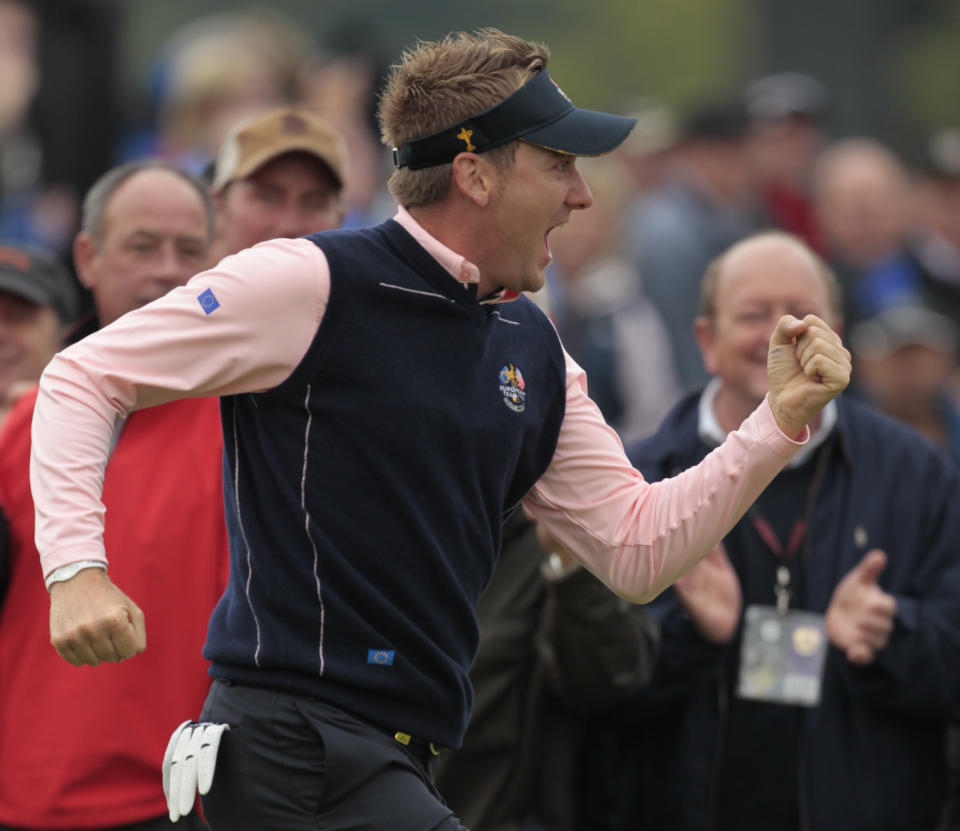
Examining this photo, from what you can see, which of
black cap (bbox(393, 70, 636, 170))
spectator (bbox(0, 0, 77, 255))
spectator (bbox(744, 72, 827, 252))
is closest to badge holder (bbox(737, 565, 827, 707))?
black cap (bbox(393, 70, 636, 170))

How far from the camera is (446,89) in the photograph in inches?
154

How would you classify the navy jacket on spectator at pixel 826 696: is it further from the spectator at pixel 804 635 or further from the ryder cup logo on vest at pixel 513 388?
the ryder cup logo on vest at pixel 513 388

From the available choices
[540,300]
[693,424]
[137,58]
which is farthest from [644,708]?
[137,58]

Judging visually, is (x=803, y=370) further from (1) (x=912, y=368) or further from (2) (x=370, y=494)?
(1) (x=912, y=368)

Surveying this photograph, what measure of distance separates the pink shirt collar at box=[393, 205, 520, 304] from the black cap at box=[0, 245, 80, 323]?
2.23 meters

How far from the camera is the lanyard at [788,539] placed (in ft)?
18.7

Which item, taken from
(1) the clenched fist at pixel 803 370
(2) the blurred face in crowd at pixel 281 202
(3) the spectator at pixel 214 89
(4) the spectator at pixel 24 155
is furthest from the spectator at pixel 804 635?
(4) the spectator at pixel 24 155

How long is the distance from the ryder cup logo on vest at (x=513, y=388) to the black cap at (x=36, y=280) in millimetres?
2383

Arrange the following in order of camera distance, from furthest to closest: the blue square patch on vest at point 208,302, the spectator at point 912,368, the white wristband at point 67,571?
the spectator at point 912,368 < the blue square patch on vest at point 208,302 < the white wristband at point 67,571

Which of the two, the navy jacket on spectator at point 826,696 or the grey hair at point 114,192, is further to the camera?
the navy jacket on spectator at point 826,696

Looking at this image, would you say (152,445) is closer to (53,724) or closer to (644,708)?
(53,724)

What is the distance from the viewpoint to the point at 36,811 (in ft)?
15.2

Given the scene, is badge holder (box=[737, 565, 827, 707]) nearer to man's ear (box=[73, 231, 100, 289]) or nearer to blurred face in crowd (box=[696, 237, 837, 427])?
blurred face in crowd (box=[696, 237, 837, 427])

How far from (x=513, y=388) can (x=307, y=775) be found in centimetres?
94
